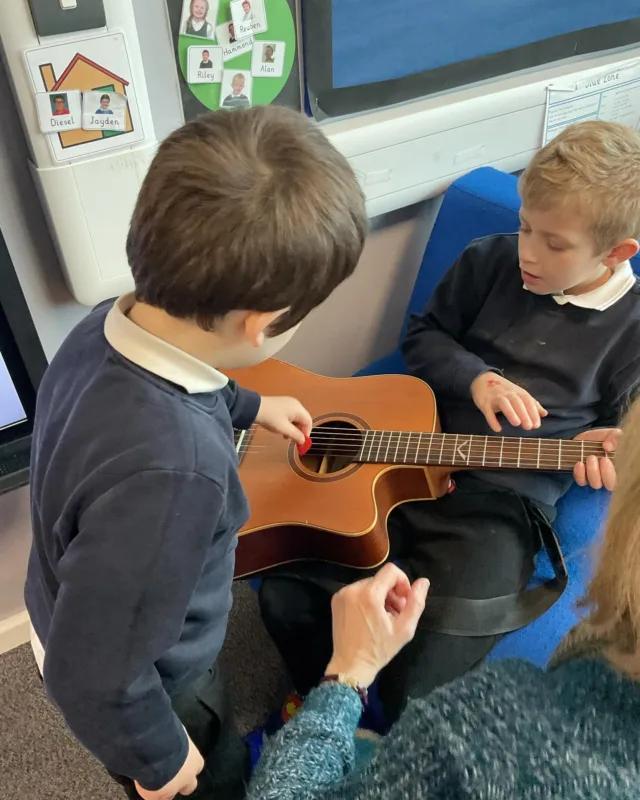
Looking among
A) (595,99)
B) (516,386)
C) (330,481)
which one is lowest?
(330,481)

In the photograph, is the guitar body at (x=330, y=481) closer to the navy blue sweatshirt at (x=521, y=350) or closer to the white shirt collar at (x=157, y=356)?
the navy blue sweatshirt at (x=521, y=350)

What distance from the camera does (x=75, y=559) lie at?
0.60 meters

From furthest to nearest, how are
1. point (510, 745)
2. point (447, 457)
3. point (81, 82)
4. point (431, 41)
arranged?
1. point (431, 41)
2. point (447, 457)
3. point (81, 82)
4. point (510, 745)

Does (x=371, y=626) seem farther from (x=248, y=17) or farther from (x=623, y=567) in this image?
(x=248, y=17)

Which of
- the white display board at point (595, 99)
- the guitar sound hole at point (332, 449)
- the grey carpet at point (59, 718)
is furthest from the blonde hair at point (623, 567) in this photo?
the white display board at point (595, 99)

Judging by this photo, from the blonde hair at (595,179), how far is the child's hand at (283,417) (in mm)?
499

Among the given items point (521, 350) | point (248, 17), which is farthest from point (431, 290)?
point (248, 17)

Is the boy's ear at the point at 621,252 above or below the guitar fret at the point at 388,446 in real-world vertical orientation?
above

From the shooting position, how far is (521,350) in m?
1.22

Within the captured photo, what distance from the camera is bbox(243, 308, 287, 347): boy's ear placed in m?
0.65

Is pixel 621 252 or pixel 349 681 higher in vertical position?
pixel 621 252

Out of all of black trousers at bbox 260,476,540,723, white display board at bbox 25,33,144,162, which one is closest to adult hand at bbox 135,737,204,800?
black trousers at bbox 260,476,540,723

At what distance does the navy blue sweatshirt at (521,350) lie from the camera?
3.76 ft

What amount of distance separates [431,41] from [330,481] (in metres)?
0.85
